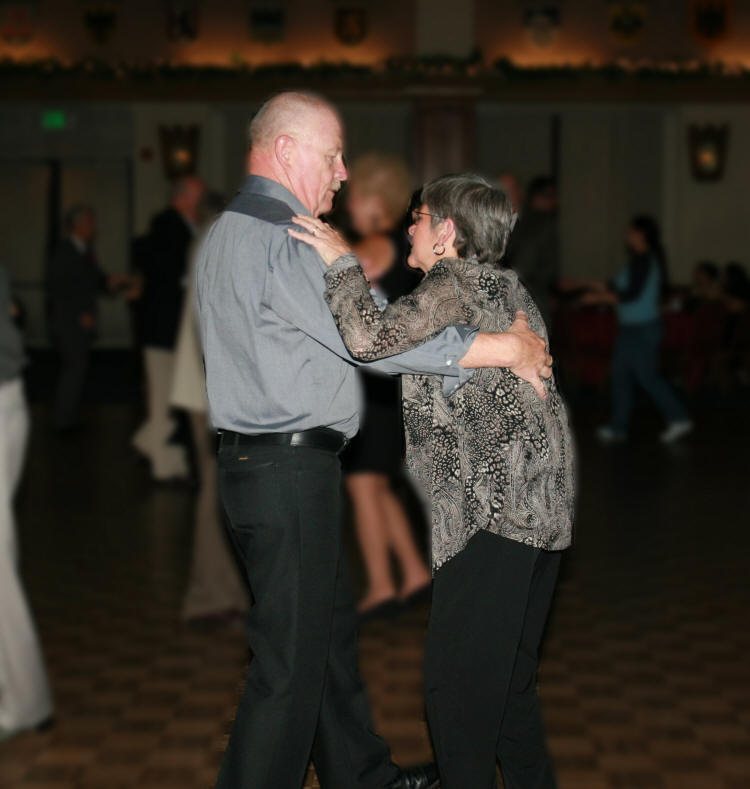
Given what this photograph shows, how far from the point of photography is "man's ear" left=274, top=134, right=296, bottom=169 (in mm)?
2375

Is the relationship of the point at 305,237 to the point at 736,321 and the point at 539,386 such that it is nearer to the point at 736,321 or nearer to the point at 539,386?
the point at 539,386

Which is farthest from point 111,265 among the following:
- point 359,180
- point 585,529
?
point 359,180

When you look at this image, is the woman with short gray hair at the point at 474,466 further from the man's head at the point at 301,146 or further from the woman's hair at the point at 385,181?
the woman's hair at the point at 385,181

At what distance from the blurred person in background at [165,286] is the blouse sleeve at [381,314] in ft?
12.4

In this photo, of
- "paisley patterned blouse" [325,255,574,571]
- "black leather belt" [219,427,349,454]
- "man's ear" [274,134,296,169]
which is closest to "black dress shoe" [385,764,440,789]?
"paisley patterned blouse" [325,255,574,571]

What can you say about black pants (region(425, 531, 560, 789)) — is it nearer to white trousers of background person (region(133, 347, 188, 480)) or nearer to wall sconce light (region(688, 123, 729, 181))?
white trousers of background person (region(133, 347, 188, 480))

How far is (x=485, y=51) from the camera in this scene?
13.6 metres

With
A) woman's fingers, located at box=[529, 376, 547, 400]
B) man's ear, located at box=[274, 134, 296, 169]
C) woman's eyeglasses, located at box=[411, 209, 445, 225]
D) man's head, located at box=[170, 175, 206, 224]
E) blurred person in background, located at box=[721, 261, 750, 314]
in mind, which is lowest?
woman's fingers, located at box=[529, 376, 547, 400]

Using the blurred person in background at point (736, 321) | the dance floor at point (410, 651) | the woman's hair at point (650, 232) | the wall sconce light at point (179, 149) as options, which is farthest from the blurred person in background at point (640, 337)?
the wall sconce light at point (179, 149)

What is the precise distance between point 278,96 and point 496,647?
45.6 inches

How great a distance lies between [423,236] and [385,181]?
1.82 m

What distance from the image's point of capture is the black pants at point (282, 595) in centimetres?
239

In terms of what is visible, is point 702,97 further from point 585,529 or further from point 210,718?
point 210,718

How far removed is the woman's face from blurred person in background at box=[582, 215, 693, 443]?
616 cm
